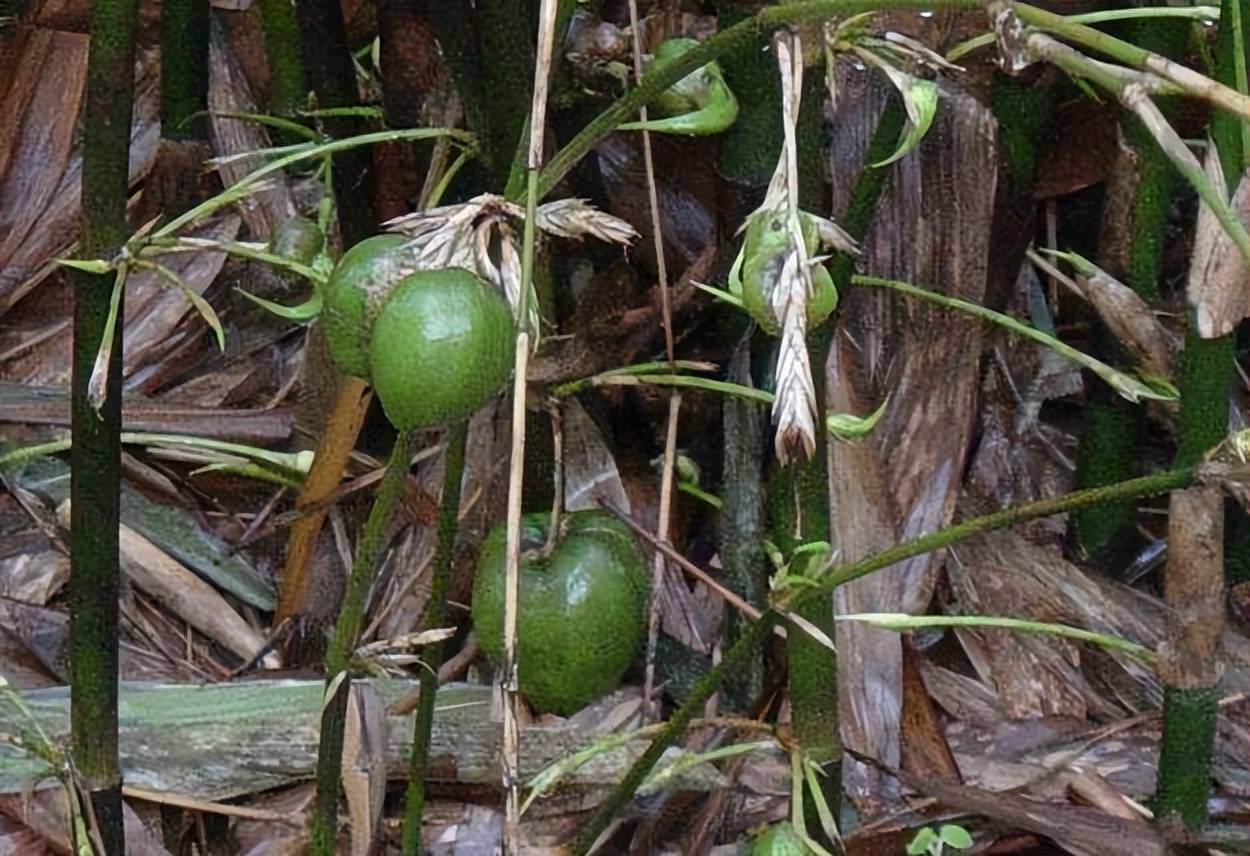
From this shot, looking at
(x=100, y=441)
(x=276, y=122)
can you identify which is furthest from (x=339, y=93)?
(x=100, y=441)

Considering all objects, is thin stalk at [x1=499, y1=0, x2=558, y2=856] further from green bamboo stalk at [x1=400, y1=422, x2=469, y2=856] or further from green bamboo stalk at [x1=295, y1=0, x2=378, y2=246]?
green bamboo stalk at [x1=295, y1=0, x2=378, y2=246]

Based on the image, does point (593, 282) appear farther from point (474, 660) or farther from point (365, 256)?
point (365, 256)

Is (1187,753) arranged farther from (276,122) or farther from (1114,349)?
(276,122)

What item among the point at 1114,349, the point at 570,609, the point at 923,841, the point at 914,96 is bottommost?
the point at 923,841

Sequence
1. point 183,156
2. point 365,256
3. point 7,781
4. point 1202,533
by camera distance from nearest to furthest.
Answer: point 365,256 < point 1202,533 < point 7,781 < point 183,156

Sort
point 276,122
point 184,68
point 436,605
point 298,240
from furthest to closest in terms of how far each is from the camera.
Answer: point 184,68, point 276,122, point 298,240, point 436,605

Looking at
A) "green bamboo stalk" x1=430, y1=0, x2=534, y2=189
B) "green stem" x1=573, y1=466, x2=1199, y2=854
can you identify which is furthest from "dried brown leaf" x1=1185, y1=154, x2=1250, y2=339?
"green bamboo stalk" x1=430, y1=0, x2=534, y2=189

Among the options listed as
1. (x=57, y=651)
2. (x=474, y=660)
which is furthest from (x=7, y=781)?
(x=474, y=660)
